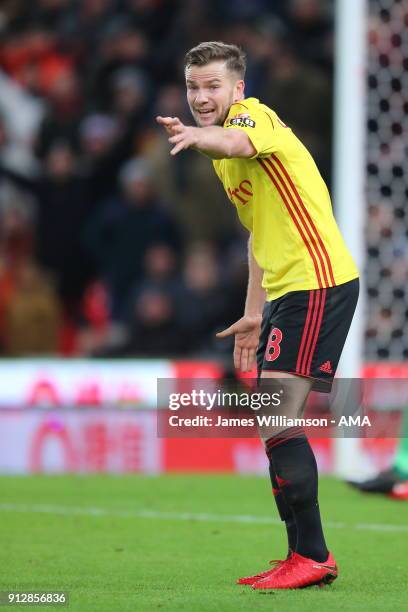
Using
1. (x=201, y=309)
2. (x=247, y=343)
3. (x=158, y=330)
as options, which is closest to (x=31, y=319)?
(x=158, y=330)

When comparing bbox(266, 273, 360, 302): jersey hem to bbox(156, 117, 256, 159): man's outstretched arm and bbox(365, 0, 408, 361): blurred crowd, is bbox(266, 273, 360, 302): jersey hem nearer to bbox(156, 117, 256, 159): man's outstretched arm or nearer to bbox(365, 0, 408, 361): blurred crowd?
bbox(156, 117, 256, 159): man's outstretched arm

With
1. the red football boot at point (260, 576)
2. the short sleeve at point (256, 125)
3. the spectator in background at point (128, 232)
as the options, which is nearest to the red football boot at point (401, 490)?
the red football boot at point (260, 576)

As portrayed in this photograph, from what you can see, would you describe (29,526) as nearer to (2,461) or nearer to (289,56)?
(2,461)

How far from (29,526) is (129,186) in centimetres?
501

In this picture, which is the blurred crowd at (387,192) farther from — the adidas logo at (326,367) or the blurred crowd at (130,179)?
the adidas logo at (326,367)

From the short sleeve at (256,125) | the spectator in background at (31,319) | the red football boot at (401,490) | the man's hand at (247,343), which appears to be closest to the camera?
the short sleeve at (256,125)

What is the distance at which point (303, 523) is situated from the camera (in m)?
4.49

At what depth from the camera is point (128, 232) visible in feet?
35.7

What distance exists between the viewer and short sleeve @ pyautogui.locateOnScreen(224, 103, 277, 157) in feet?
13.9

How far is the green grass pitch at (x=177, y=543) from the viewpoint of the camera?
4422 millimetres

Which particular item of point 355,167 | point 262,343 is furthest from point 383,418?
point 262,343

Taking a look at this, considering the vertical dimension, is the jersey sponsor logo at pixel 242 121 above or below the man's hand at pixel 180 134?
above

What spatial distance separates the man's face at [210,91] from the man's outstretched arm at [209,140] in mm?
293

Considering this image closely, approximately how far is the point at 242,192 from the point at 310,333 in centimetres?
57
